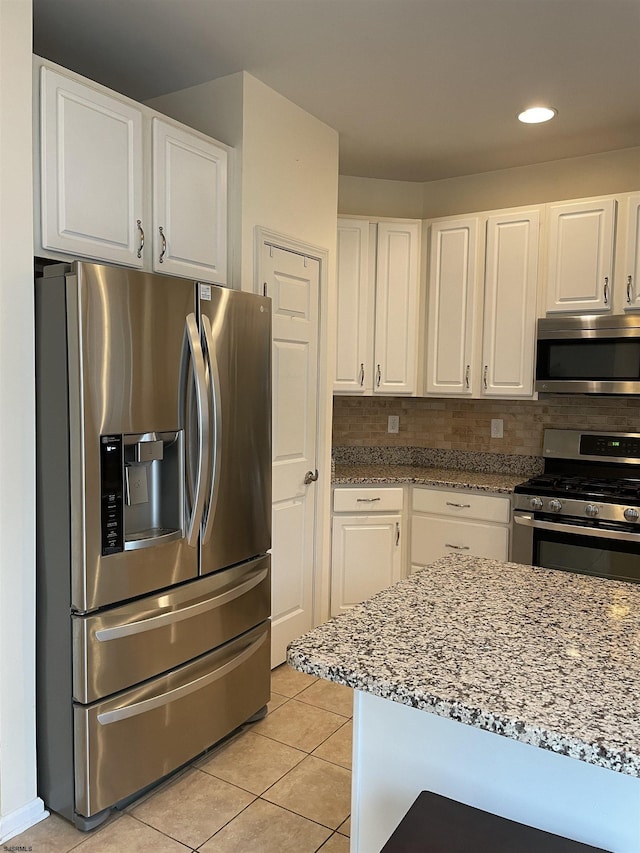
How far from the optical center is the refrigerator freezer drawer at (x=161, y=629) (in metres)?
1.98

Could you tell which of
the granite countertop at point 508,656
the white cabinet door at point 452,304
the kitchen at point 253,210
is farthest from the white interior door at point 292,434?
the granite countertop at point 508,656

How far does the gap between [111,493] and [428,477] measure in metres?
2.16

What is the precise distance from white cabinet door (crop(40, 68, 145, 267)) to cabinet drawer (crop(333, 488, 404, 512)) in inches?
68.9

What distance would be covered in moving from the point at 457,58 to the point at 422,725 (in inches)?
96.0

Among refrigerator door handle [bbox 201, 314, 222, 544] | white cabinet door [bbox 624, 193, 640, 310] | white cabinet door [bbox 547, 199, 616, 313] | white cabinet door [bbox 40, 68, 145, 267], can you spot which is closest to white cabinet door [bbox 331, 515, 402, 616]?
refrigerator door handle [bbox 201, 314, 222, 544]

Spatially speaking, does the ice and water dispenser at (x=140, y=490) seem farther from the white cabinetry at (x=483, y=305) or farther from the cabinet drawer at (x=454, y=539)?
the white cabinetry at (x=483, y=305)

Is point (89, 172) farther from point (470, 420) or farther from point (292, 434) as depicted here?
point (470, 420)

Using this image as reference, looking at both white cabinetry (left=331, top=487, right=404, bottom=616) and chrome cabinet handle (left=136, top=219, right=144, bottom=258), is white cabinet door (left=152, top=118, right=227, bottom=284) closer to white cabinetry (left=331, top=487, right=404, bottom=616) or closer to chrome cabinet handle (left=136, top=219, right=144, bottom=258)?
chrome cabinet handle (left=136, top=219, right=144, bottom=258)

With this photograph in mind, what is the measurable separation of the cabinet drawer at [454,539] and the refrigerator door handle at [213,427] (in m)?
1.55

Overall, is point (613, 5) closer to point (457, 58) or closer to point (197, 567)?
point (457, 58)

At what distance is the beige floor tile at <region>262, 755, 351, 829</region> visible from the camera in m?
2.16

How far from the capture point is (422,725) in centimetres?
133

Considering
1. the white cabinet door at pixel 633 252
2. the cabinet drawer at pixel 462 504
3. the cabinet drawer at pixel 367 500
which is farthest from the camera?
the cabinet drawer at pixel 367 500

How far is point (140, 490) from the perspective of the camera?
217cm
